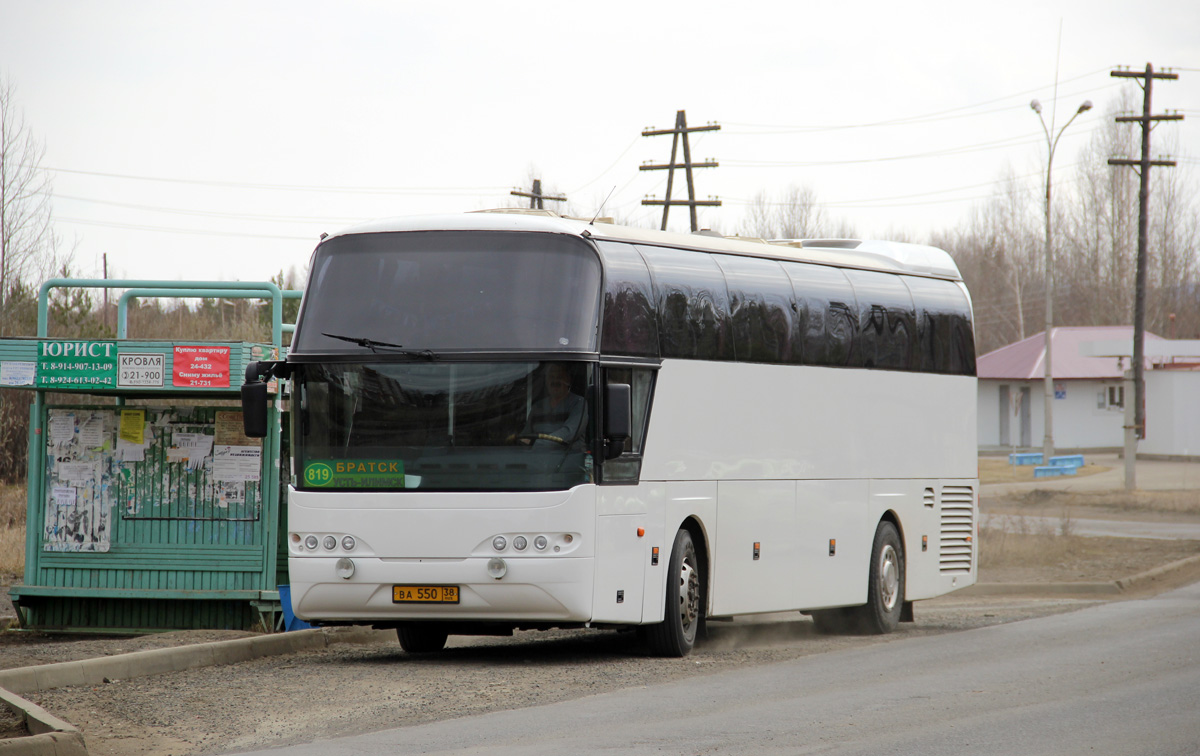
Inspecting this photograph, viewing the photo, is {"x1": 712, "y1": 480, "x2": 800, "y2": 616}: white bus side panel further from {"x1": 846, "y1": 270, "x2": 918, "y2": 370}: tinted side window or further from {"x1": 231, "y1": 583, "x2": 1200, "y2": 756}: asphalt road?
{"x1": 846, "y1": 270, "x2": 918, "y2": 370}: tinted side window

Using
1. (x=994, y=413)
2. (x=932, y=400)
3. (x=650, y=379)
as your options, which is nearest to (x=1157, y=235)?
(x=994, y=413)

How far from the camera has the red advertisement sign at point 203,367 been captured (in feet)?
44.2

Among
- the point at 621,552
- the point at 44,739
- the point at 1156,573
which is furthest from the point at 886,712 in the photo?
the point at 1156,573

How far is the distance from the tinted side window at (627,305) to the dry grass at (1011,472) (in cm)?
3751

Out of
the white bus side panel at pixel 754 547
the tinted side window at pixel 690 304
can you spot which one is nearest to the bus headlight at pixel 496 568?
the tinted side window at pixel 690 304

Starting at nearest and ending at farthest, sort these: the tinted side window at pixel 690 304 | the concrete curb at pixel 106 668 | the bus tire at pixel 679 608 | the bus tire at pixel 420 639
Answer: the concrete curb at pixel 106 668
the bus tire at pixel 679 608
the tinted side window at pixel 690 304
the bus tire at pixel 420 639

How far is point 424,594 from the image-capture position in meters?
11.4

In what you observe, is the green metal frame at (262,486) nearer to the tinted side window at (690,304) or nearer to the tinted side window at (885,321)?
the tinted side window at (690,304)

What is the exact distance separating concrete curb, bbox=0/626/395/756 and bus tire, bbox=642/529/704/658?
2.98 meters

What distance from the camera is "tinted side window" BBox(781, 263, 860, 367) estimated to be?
14680 millimetres

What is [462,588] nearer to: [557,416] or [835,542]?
[557,416]

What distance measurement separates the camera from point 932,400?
17.0m

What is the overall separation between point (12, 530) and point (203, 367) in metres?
11.6

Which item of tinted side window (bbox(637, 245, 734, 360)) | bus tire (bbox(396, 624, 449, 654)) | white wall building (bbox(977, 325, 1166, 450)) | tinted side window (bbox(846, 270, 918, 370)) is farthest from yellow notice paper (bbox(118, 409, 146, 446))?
white wall building (bbox(977, 325, 1166, 450))
